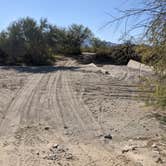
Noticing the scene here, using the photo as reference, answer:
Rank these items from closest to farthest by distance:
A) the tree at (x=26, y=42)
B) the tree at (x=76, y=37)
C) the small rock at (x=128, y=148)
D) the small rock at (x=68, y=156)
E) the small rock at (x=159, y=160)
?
the small rock at (x=159, y=160) → the small rock at (x=68, y=156) → the small rock at (x=128, y=148) → the tree at (x=26, y=42) → the tree at (x=76, y=37)

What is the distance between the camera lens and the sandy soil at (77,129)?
793 centimetres

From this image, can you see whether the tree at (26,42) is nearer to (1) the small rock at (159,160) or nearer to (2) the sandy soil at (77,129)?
(2) the sandy soil at (77,129)

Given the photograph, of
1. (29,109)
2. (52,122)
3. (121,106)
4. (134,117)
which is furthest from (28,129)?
(121,106)

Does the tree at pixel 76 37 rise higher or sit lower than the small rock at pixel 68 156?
higher

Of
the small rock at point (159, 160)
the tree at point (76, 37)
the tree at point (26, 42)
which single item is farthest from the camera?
the tree at point (76, 37)

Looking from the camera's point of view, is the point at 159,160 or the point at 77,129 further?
the point at 77,129

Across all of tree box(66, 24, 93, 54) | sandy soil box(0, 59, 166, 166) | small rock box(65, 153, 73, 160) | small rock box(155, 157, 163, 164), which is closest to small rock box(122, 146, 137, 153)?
sandy soil box(0, 59, 166, 166)

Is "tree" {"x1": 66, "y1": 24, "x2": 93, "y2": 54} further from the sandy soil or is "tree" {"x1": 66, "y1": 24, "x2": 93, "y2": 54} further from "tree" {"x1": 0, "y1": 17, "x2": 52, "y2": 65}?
the sandy soil

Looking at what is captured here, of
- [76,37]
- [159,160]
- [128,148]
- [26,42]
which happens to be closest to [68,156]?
[128,148]

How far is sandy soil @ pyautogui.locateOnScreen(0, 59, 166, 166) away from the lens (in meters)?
7.93

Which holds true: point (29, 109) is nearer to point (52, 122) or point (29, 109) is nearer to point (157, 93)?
point (52, 122)

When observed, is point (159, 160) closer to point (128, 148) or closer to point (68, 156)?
point (128, 148)

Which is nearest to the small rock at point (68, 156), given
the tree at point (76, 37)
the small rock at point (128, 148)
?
the small rock at point (128, 148)

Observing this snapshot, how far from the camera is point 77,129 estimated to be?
10.5m
